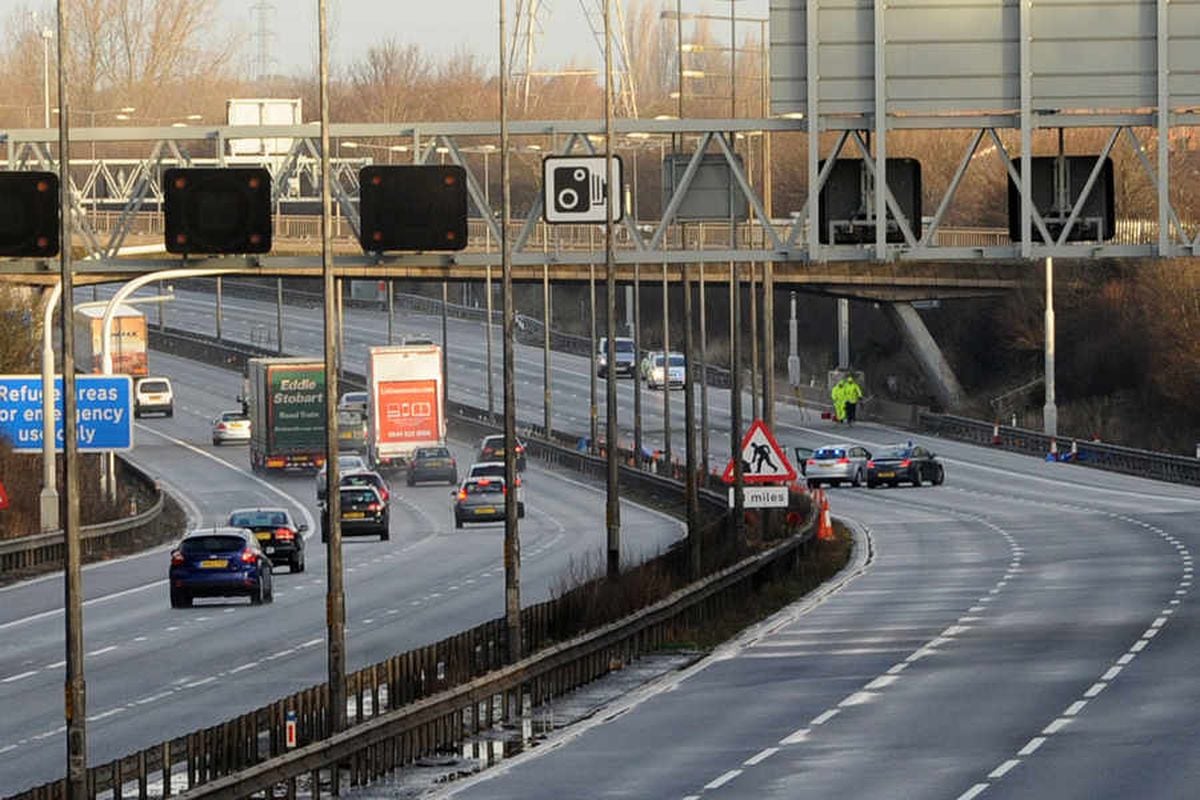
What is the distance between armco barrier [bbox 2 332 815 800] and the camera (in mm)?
22578

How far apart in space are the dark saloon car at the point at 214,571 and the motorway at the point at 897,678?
2.55 ft

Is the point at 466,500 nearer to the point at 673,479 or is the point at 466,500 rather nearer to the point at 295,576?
the point at 673,479

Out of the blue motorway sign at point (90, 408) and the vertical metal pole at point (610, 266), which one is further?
the blue motorway sign at point (90, 408)

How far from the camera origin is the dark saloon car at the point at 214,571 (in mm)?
50969

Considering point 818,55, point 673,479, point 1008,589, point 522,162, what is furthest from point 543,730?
point 522,162

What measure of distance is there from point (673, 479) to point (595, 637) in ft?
172

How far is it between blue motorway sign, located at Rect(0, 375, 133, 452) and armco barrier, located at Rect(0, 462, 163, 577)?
217 cm

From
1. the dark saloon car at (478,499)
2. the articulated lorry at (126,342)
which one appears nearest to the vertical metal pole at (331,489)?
the dark saloon car at (478,499)

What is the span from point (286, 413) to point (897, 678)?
65.7 m

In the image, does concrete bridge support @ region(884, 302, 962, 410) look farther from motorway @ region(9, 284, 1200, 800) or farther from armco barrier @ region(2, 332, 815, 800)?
armco barrier @ region(2, 332, 815, 800)

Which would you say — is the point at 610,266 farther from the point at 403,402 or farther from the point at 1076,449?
the point at 1076,449

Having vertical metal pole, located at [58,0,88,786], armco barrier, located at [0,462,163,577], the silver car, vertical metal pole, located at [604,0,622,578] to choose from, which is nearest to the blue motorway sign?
armco barrier, located at [0,462,163,577]

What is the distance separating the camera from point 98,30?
17738cm

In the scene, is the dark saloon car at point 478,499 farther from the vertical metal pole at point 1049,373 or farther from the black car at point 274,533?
the vertical metal pole at point 1049,373
